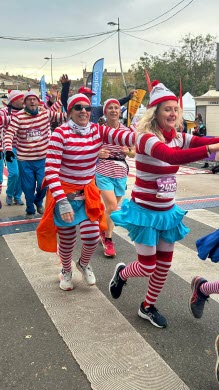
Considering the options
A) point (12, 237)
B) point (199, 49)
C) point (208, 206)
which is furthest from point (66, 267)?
point (199, 49)

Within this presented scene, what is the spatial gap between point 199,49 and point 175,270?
34.6m

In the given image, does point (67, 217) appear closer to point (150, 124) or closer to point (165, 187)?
point (165, 187)

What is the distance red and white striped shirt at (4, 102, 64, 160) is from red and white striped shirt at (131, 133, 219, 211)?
11.6 feet

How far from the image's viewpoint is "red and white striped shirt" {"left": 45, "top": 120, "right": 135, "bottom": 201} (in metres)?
3.41

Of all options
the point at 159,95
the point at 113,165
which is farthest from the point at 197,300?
the point at 113,165

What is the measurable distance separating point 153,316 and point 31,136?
396 centimetres

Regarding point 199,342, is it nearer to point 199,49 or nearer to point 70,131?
point 70,131

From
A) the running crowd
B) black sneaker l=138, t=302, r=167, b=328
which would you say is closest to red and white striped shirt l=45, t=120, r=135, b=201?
the running crowd

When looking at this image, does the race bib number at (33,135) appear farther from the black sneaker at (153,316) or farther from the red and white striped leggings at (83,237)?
the black sneaker at (153,316)

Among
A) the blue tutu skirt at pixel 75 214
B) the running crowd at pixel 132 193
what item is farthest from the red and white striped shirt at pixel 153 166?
the blue tutu skirt at pixel 75 214

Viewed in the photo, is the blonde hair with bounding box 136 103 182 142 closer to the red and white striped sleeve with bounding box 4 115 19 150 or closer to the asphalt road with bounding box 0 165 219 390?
the asphalt road with bounding box 0 165 219 390

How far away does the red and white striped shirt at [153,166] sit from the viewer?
9.19 feet

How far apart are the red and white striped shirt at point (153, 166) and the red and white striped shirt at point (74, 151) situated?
1.68 feet

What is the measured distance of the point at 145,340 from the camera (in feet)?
9.80
